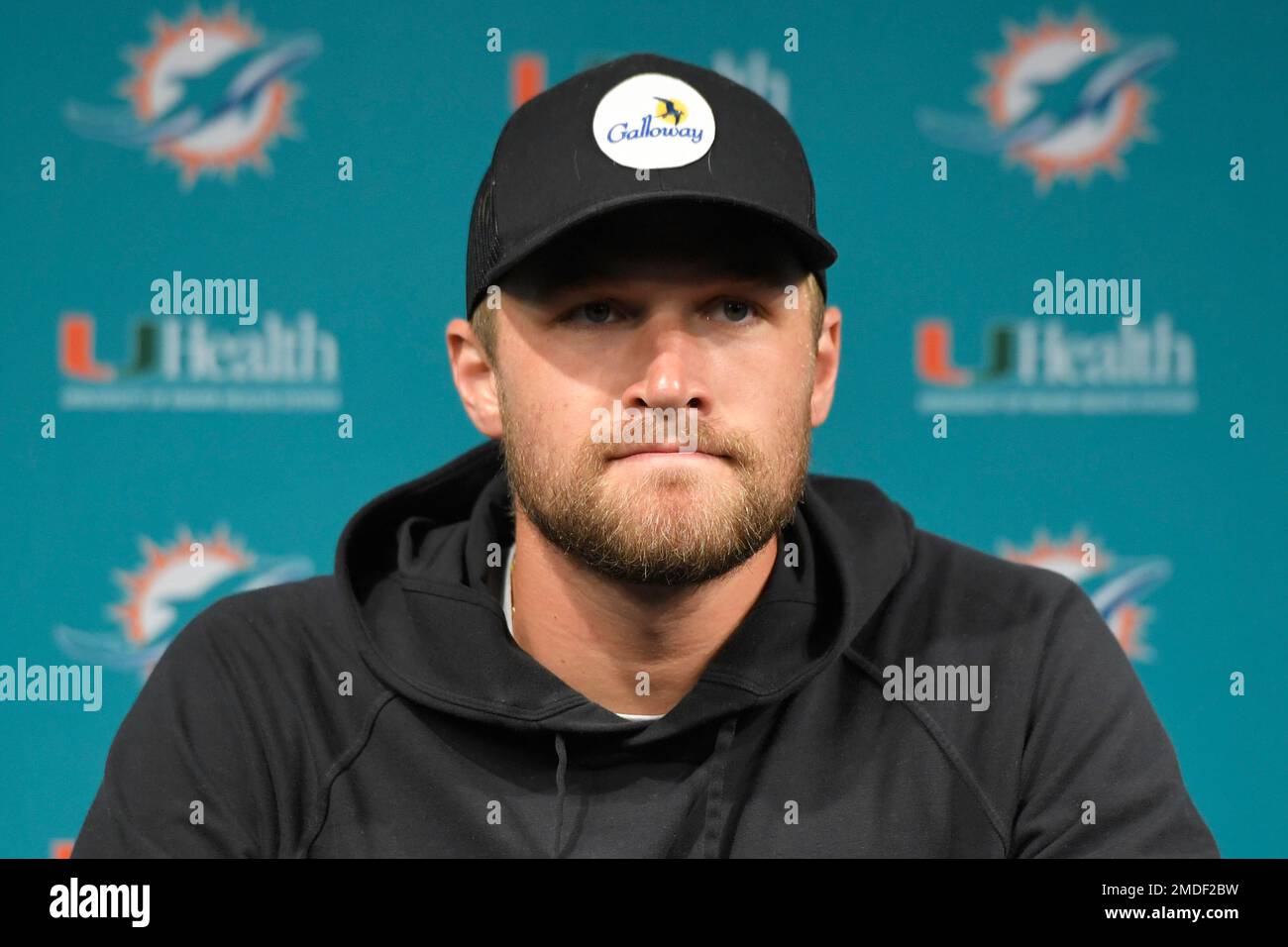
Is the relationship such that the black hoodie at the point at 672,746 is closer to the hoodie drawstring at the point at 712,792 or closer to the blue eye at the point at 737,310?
the hoodie drawstring at the point at 712,792

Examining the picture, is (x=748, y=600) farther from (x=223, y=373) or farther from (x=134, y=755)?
(x=223, y=373)

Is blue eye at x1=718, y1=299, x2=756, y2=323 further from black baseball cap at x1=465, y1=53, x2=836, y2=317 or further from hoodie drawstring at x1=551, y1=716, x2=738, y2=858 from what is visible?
hoodie drawstring at x1=551, y1=716, x2=738, y2=858

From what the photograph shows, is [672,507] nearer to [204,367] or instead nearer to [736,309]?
[736,309]

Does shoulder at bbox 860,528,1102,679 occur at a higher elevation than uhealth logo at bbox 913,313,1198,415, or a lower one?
lower

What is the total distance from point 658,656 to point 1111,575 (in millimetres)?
897

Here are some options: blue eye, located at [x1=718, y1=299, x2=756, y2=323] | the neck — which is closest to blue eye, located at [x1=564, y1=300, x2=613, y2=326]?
blue eye, located at [x1=718, y1=299, x2=756, y2=323]

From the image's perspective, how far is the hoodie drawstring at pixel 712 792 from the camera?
135cm

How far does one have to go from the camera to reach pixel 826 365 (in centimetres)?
158

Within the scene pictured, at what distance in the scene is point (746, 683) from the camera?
4.55ft

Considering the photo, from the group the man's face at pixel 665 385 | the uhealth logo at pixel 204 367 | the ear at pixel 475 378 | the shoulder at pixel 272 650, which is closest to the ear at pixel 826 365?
the man's face at pixel 665 385

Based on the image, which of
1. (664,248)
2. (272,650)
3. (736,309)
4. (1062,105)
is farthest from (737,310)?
(1062,105)

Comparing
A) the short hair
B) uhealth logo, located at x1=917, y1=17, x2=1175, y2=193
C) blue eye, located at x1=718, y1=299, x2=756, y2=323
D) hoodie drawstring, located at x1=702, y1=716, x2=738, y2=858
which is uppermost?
uhealth logo, located at x1=917, y1=17, x2=1175, y2=193

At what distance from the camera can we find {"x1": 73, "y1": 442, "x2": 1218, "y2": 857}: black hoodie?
4.42ft
